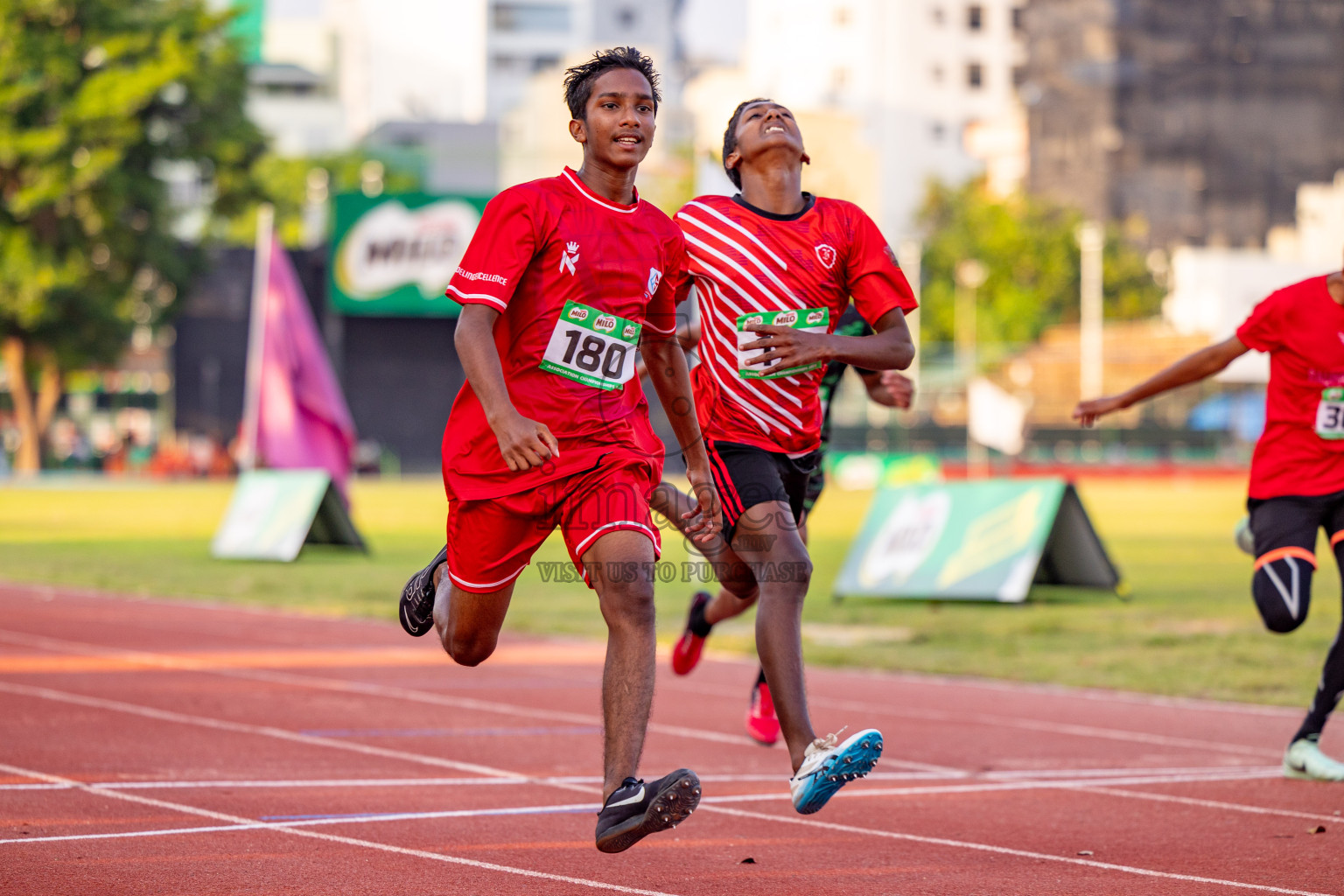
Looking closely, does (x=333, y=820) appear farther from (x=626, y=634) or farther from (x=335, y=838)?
A: (x=626, y=634)

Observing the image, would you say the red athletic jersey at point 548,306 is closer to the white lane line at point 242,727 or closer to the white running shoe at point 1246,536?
the white lane line at point 242,727

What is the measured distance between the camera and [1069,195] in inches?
3824

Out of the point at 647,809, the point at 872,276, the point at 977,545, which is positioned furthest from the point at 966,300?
the point at 647,809

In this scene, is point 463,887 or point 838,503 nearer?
point 463,887

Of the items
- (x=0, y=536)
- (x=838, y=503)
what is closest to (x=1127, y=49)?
(x=838, y=503)

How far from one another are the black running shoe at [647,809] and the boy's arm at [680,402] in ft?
3.85

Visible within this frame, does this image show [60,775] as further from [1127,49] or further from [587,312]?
[1127,49]

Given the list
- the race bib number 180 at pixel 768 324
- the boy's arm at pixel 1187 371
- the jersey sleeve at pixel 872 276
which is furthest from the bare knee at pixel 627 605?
the boy's arm at pixel 1187 371

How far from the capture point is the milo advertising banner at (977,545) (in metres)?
15.4

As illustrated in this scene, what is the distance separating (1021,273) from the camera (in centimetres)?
7862

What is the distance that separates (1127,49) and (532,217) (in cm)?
10008

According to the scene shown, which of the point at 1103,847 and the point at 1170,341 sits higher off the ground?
the point at 1103,847

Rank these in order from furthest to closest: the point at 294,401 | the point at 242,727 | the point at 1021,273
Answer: the point at 1021,273 < the point at 294,401 < the point at 242,727

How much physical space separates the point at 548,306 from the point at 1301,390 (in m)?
3.66
